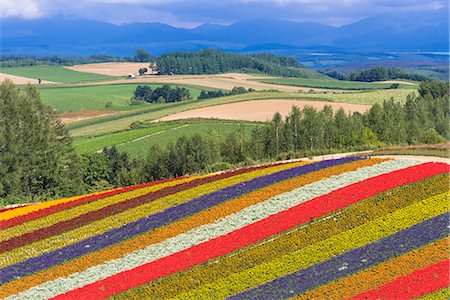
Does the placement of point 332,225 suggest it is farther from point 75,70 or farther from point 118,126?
point 75,70

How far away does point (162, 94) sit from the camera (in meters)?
136

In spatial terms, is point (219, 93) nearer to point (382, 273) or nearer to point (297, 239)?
point (297, 239)

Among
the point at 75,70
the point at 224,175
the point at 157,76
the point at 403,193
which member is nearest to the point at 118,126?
the point at 224,175

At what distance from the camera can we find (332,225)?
2659cm

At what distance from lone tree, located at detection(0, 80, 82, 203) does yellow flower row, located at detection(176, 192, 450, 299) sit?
98.3ft

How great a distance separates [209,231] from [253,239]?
2.68 meters

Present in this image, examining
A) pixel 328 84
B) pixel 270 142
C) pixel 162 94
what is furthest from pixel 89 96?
pixel 270 142

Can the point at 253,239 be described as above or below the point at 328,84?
below

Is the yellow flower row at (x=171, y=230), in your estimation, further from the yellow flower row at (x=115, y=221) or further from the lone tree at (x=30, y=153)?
the lone tree at (x=30, y=153)

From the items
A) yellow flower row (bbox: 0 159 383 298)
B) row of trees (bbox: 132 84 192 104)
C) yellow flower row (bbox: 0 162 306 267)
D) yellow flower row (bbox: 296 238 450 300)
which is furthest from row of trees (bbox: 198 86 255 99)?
yellow flower row (bbox: 296 238 450 300)

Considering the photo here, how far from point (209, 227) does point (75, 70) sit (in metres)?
173

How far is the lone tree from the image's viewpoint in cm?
4894

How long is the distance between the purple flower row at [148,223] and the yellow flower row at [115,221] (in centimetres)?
66

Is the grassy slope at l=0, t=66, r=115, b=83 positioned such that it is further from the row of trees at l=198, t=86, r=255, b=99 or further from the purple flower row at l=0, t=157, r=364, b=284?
the purple flower row at l=0, t=157, r=364, b=284
